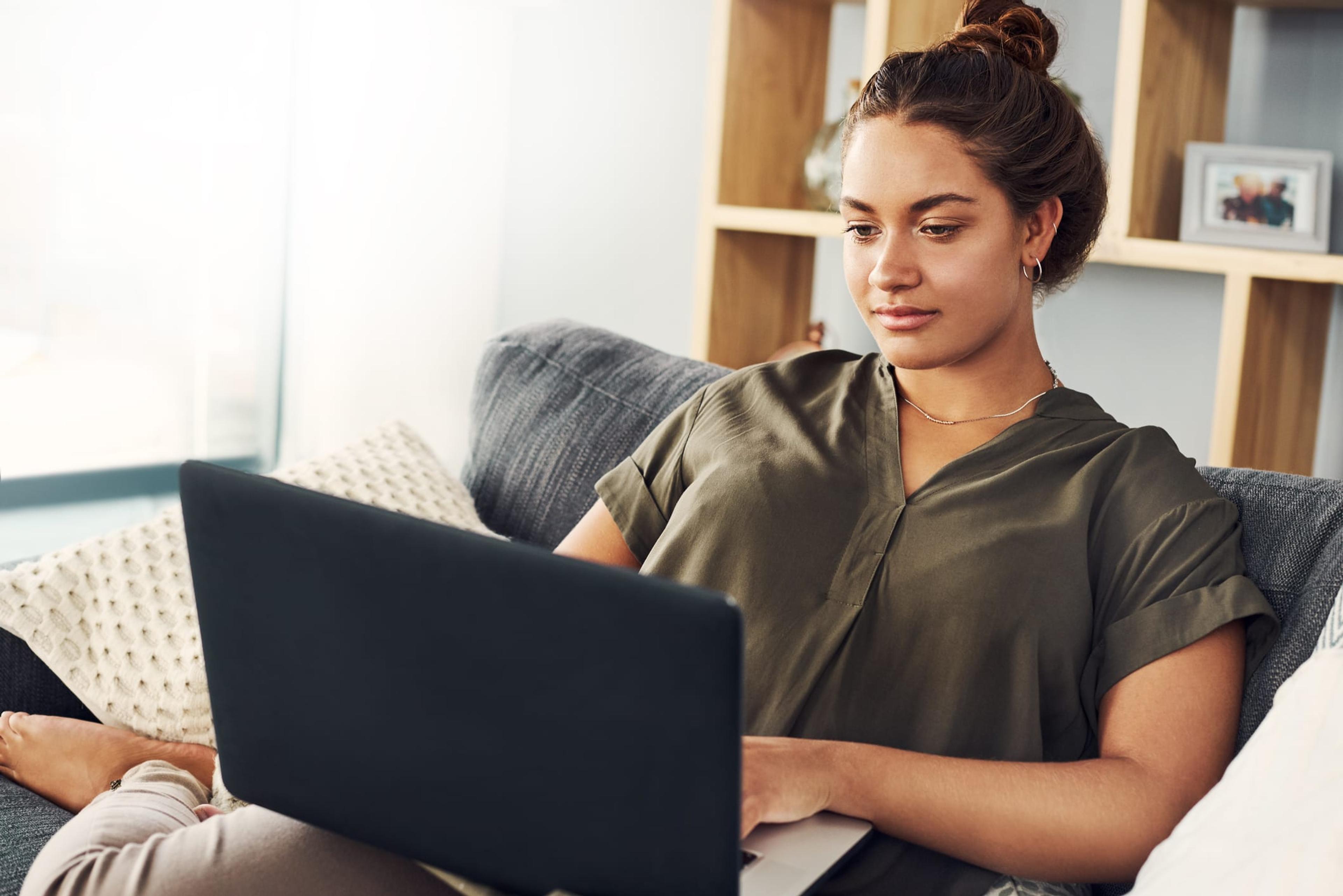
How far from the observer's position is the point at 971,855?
98 centimetres

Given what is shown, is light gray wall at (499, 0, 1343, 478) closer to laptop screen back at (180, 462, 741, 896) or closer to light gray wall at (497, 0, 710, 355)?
light gray wall at (497, 0, 710, 355)

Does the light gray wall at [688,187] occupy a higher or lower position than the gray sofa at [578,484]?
higher

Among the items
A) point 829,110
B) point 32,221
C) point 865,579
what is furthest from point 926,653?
point 32,221

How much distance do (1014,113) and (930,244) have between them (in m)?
0.14

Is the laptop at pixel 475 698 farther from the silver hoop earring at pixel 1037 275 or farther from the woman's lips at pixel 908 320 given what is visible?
the silver hoop earring at pixel 1037 275

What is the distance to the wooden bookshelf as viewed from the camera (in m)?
1.79

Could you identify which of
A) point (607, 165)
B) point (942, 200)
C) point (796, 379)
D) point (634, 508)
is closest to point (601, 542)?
point (634, 508)

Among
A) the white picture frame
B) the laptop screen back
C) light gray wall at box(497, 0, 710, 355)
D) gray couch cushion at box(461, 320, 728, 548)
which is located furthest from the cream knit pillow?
light gray wall at box(497, 0, 710, 355)

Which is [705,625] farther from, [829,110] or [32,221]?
[32,221]

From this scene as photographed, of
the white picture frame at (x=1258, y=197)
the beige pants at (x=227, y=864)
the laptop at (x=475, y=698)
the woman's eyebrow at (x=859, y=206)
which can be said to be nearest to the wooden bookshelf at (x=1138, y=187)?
the white picture frame at (x=1258, y=197)

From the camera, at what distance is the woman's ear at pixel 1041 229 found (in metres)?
1.22

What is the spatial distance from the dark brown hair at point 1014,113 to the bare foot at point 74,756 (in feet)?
2.88

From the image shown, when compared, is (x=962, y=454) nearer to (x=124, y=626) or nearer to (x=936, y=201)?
(x=936, y=201)

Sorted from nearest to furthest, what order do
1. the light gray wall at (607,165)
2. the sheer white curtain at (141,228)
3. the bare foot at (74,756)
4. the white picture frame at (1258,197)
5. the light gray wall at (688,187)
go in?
1. the bare foot at (74,756)
2. the white picture frame at (1258,197)
3. the light gray wall at (688,187)
4. the sheer white curtain at (141,228)
5. the light gray wall at (607,165)
